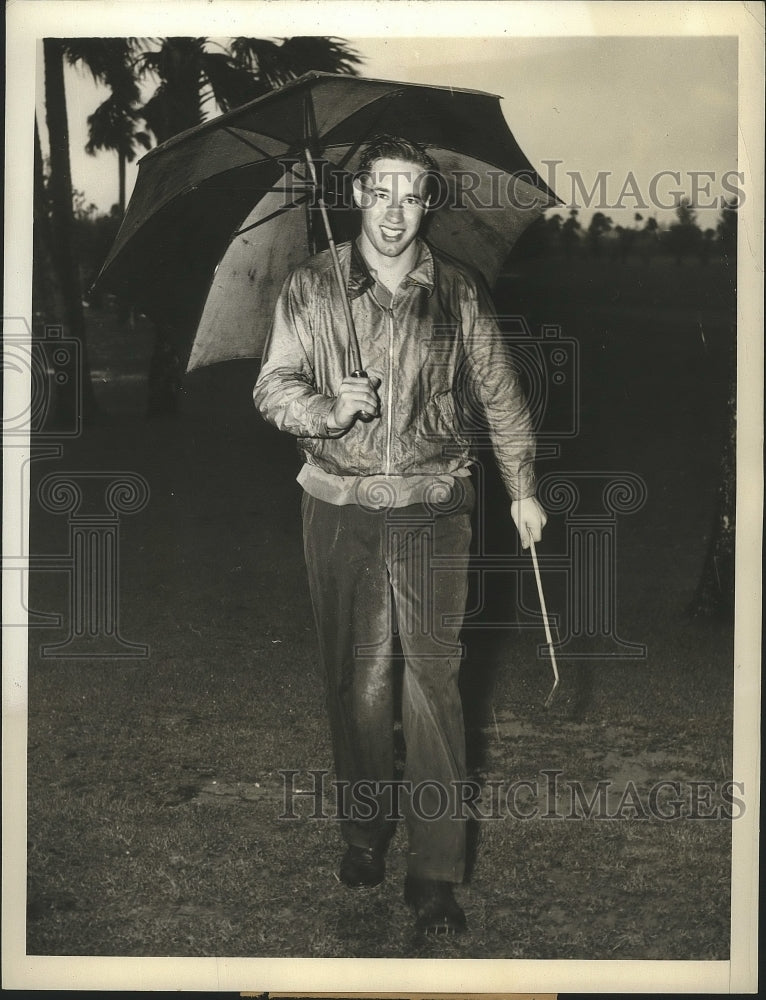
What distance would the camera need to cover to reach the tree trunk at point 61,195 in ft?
12.7

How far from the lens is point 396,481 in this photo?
3.69 meters

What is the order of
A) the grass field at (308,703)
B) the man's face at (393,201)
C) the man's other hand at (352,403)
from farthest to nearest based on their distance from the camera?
the grass field at (308,703) → the man's face at (393,201) → the man's other hand at (352,403)

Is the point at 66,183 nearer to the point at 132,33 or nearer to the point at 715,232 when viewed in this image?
the point at 132,33

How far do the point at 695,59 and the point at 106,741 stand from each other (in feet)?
10.4

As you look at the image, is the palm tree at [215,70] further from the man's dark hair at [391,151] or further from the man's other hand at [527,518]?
the man's other hand at [527,518]

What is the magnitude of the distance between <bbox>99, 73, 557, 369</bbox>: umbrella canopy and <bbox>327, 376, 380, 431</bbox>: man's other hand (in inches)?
14.9

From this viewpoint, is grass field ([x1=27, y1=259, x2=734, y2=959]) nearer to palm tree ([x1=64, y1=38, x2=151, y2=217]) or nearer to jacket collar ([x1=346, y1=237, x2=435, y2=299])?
jacket collar ([x1=346, y1=237, x2=435, y2=299])

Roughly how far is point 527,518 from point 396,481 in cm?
49

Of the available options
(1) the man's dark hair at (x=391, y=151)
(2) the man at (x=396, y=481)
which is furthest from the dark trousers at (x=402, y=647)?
(1) the man's dark hair at (x=391, y=151)

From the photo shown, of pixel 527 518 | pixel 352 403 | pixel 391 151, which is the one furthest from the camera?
pixel 527 518

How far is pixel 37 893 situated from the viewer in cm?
392

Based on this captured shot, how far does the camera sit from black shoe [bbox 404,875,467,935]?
3.77 meters

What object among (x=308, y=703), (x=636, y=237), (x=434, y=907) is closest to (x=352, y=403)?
(x=308, y=703)

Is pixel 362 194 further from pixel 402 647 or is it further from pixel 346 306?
pixel 402 647
